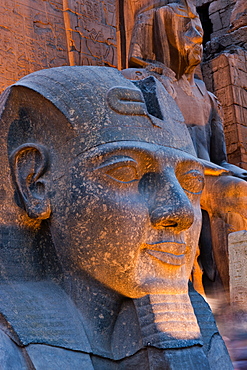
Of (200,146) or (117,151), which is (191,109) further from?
(117,151)

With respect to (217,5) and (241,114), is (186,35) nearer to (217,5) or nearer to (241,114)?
(241,114)

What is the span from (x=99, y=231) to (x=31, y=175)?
41 centimetres

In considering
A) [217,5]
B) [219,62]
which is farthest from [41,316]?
[217,5]

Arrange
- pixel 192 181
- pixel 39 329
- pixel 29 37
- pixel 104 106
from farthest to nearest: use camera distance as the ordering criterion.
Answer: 1. pixel 29 37
2. pixel 192 181
3. pixel 104 106
4. pixel 39 329

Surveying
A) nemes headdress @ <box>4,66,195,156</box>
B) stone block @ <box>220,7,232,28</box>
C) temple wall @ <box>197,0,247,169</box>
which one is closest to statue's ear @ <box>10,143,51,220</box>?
nemes headdress @ <box>4,66,195,156</box>

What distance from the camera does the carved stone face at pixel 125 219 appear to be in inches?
82.8

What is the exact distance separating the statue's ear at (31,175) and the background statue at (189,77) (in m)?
3.30

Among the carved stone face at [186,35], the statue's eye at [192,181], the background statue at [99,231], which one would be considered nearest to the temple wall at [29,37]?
the carved stone face at [186,35]

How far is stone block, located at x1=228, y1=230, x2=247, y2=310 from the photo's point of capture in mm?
5051

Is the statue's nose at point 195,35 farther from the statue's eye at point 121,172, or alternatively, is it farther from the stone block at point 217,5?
the stone block at point 217,5

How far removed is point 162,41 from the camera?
19.8ft

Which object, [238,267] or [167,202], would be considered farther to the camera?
[238,267]

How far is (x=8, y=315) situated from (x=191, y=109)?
13.6 feet

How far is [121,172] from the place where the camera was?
2154 millimetres
